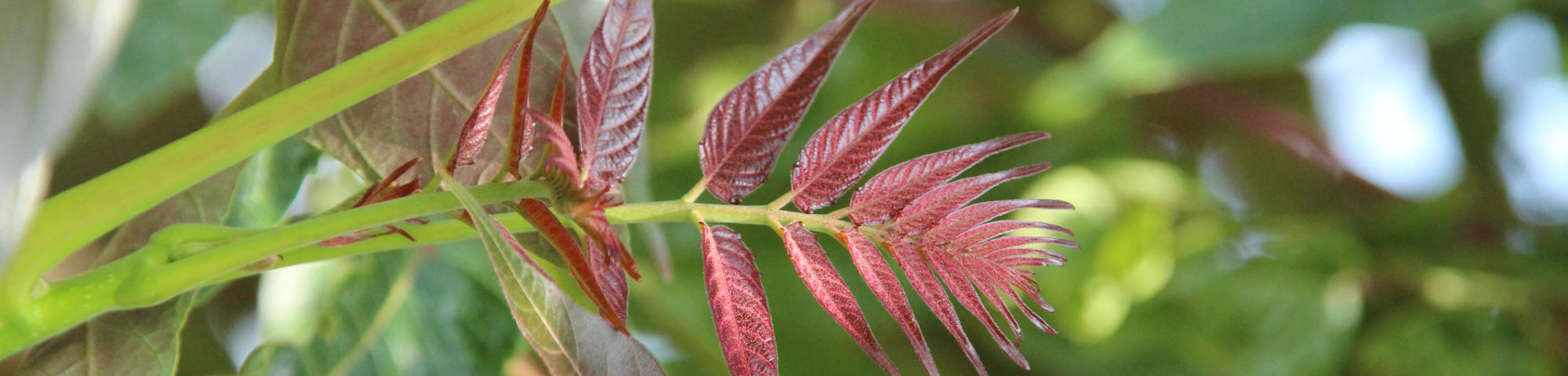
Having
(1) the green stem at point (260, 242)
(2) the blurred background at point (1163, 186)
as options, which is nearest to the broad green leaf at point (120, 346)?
(1) the green stem at point (260, 242)

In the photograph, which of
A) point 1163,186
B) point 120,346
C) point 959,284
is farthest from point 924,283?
A: point 1163,186

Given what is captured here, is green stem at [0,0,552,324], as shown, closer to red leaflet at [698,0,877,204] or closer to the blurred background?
red leaflet at [698,0,877,204]

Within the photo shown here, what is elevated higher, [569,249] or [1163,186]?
[569,249]

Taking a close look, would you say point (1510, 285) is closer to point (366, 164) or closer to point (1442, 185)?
point (1442, 185)

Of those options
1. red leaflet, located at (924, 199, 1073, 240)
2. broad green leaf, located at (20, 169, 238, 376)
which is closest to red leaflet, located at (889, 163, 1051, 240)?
red leaflet, located at (924, 199, 1073, 240)

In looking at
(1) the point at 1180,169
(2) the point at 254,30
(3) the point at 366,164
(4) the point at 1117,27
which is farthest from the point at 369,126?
(1) the point at 1180,169

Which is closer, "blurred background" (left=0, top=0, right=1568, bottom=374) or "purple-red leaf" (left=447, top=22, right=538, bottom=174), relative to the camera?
"purple-red leaf" (left=447, top=22, right=538, bottom=174)

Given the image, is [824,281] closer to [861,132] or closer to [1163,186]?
[861,132]

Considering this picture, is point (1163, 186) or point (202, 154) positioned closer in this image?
point (202, 154)

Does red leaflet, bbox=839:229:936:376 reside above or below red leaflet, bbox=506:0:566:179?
below
